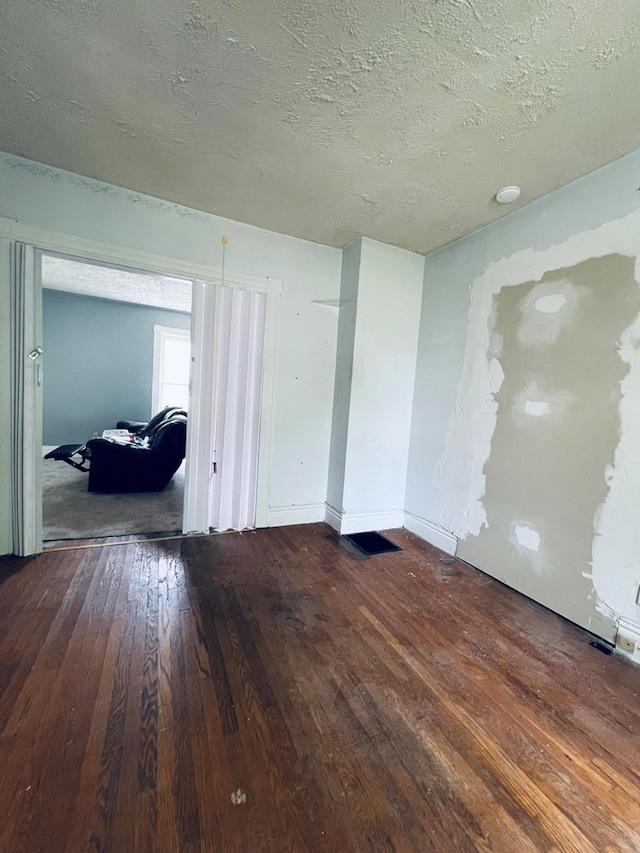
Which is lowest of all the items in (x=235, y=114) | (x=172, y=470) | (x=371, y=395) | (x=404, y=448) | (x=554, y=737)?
(x=554, y=737)

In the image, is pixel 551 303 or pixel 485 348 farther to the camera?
pixel 485 348

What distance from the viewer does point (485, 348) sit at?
2504 millimetres

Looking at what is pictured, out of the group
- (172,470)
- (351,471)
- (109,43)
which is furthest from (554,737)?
→ (172,470)

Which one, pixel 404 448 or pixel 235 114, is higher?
pixel 235 114

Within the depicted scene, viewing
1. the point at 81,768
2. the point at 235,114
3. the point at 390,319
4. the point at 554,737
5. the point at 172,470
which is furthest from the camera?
the point at 172,470

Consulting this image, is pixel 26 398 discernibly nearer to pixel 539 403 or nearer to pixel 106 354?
pixel 539 403

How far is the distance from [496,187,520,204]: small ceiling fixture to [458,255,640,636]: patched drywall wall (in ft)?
1.72

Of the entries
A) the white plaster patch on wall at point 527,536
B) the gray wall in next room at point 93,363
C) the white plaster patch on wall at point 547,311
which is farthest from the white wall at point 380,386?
the gray wall in next room at point 93,363

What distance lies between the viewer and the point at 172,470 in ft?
12.8

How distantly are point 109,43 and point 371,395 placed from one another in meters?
2.45

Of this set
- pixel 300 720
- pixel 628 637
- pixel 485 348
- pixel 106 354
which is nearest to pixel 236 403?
pixel 485 348

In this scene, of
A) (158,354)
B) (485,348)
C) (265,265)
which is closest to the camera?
(485,348)

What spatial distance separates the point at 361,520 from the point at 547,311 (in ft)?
6.91

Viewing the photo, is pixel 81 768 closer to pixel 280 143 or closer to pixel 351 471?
pixel 351 471
